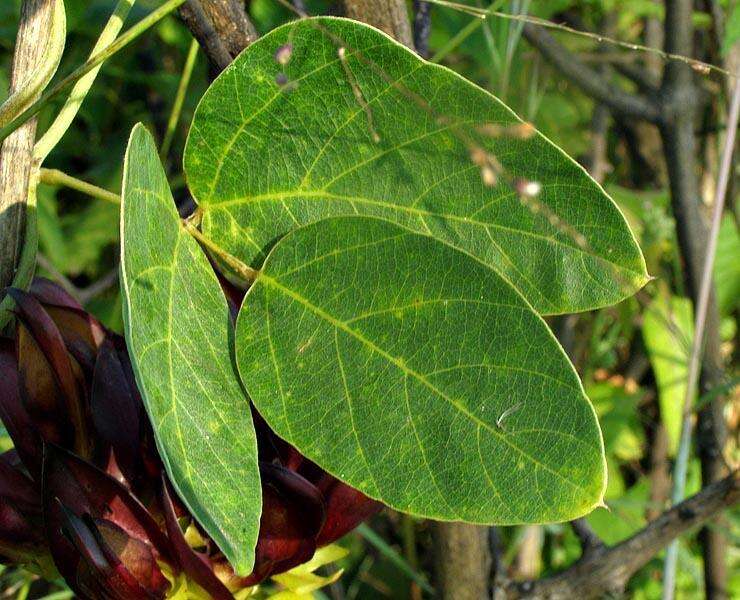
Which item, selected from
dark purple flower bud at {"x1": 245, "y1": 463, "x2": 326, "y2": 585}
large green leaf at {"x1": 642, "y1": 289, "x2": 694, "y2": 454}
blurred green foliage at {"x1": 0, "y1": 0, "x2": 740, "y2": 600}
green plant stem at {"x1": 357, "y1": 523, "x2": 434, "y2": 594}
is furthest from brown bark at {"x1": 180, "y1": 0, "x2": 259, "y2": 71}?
large green leaf at {"x1": 642, "y1": 289, "x2": 694, "y2": 454}

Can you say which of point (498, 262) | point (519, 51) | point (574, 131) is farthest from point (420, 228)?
point (574, 131)

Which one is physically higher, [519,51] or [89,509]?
[89,509]

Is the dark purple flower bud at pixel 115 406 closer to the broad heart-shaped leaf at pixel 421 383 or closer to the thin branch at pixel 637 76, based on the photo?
the broad heart-shaped leaf at pixel 421 383

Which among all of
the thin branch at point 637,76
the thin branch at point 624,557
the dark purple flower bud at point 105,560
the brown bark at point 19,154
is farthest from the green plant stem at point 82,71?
the thin branch at point 637,76

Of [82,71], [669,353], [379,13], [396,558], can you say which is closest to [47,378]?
[82,71]

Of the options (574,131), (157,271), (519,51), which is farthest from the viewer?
(574,131)

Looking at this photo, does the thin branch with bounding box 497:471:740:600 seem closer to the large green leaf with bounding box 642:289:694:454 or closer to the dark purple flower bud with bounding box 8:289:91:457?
the dark purple flower bud with bounding box 8:289:91:457

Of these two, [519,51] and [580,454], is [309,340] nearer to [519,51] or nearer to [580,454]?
[580,454]

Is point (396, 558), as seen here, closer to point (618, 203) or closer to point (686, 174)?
point (686, 174)
